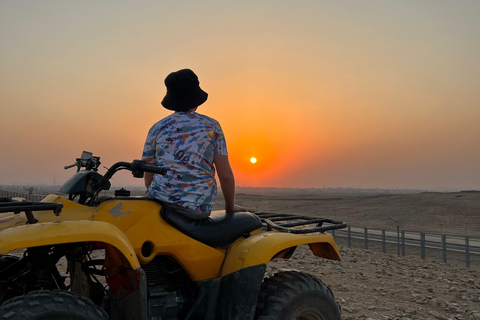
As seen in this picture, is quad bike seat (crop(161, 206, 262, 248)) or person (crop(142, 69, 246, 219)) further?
person (crop(142, 69, 246, 219))

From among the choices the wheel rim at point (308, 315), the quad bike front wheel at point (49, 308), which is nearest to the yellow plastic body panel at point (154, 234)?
the quad bike front wheel at point (49, 308)

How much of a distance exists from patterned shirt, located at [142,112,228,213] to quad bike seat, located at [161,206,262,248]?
0.10m

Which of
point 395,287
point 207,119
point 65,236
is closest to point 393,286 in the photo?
point 395,287

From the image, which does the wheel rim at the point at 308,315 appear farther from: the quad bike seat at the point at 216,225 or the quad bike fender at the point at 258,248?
the quad bike seat at the point at 216,225

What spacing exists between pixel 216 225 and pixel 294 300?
0.91 m

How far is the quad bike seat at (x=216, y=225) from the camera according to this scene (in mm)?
3150

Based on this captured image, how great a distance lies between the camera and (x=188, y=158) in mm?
3307

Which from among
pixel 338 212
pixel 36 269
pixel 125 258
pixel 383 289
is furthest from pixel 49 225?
pixel 338 212

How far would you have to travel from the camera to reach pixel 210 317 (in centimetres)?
318

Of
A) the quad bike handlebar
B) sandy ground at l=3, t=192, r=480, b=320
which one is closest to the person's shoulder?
the quad bike handlebar

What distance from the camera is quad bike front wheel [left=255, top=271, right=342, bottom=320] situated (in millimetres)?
3389

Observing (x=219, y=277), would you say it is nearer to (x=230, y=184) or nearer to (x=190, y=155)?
(x=230, y=184)

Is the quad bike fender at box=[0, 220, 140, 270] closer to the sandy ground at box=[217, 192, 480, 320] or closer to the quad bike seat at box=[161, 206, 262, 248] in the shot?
the quad bike seat at box=[161, 206, 262, 248]

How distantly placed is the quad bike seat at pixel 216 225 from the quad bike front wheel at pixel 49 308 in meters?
0.85
